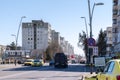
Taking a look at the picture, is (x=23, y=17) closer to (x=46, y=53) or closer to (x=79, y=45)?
(x=79, y=45)

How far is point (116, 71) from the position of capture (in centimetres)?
1474

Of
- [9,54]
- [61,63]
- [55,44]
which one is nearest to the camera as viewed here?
[61,63]

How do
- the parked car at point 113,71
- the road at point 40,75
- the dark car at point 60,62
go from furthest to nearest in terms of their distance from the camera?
the dark car at point 60,62
the road at point 40,75
the parked car at point 113,71

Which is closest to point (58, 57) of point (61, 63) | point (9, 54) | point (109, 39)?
point (61, 63)

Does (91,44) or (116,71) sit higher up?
(91,44)

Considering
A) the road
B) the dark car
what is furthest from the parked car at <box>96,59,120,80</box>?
the dark car

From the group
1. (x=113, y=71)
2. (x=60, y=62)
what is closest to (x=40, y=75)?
(x=113, y=71)

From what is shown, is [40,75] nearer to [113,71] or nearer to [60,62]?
[113,71]

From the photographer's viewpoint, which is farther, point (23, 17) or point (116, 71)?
point (23, 17)

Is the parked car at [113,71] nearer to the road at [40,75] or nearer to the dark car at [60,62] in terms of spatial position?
the road at [40,75]

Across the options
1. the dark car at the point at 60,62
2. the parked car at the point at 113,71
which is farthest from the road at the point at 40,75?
the dark car at the point at 60,62

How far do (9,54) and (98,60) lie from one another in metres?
138

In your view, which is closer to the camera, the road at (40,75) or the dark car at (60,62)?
the road at (40,75)

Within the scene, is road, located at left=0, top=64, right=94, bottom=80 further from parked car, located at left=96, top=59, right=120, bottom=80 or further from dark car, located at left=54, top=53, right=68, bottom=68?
dark car, located at left=54, top=53, right=68, bottom=68
